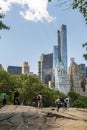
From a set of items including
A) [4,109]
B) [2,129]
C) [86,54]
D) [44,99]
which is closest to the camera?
[86,54]

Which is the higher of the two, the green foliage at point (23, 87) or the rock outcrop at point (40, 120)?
the green foliage at point (23, 87)

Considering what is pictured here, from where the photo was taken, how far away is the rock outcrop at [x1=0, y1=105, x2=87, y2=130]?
43375mm

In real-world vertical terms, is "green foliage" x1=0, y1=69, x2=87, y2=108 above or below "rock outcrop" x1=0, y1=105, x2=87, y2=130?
above

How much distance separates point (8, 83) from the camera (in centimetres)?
10119

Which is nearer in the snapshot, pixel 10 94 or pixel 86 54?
pixel 86 54

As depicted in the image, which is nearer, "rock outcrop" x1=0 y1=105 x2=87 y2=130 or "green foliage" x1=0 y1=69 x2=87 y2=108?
"rock outcrop" x1=0 y1=105 x2=87 y2=130

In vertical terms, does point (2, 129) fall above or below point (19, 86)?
below

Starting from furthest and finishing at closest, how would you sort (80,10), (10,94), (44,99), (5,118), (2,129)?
(44,99)
(10,94)
(5,118)
(2,129)
(80,10)

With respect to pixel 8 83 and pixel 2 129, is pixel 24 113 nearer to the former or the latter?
pixel 2 129

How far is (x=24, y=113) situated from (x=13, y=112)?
4.24ft

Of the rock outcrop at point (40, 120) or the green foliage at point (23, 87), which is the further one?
the green foliage at point (23, 87)

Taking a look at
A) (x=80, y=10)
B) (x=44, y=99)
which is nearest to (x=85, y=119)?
(x=80, y=10)

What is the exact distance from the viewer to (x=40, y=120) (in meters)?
45.2

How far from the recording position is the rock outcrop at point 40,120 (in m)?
43.4
